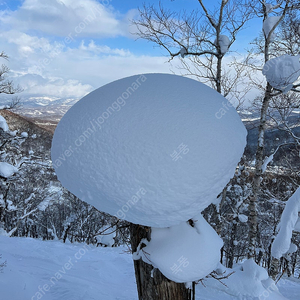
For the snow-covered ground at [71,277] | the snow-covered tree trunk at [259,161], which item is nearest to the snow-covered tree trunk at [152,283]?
the snow-covered ground at [71,277]

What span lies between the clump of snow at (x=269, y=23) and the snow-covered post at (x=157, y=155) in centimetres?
491

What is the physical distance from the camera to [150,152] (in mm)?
1459

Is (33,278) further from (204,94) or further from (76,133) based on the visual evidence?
(204,94)

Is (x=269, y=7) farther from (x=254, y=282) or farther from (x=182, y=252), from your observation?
(x=254, y=282)

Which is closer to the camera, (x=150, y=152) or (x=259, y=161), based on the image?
(x=150, y=152)

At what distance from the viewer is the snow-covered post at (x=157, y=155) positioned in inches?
57.9

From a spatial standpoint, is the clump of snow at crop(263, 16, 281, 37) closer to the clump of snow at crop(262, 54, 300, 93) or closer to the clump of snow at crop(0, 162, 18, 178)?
the clump of snow at crop(262, 54, 300, 93)

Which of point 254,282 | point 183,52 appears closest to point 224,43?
point 183,52

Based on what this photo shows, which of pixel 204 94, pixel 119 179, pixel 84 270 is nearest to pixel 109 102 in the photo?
pixel 119 179

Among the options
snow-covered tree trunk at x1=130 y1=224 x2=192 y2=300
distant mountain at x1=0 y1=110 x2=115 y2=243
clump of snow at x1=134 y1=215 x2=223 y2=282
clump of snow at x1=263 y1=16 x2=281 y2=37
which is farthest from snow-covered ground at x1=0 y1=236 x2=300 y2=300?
clump of snow at x1=263 y1=16 x2=281 y2=37

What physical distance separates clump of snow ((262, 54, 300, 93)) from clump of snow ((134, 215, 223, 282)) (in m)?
3.60

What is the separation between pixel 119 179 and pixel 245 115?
5.53m

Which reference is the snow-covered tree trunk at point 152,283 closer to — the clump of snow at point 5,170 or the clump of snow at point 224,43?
the clump of snow at point 224,43

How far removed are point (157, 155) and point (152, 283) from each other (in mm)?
1456
